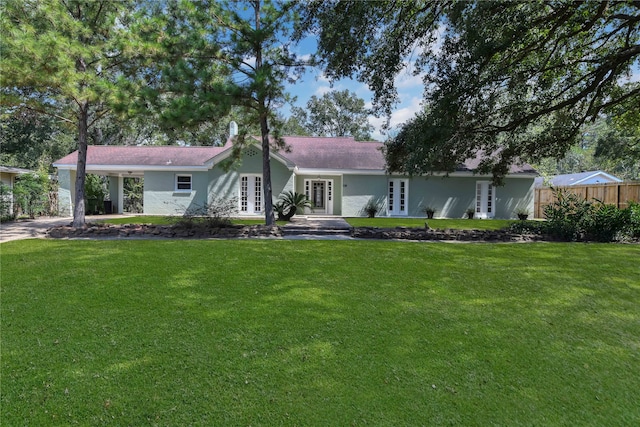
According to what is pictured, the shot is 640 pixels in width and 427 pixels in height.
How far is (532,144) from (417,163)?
4.74 m

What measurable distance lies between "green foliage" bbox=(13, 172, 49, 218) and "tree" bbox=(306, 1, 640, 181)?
1627cm

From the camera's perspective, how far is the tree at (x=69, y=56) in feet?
30.5

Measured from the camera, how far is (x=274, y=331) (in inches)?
159

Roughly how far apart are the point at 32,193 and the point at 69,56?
10573 millimetres

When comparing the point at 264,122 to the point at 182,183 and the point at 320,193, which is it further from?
the point at 182,183

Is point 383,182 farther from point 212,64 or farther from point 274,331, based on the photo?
point 274,331

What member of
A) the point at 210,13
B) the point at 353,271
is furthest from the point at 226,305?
the point at 210,13

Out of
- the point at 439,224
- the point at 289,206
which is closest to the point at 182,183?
the point at 289,206

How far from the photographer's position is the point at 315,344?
376 centimetres

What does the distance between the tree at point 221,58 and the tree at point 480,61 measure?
2.08m

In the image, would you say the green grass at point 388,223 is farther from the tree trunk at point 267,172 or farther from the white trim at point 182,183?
the white trim at point 182,183

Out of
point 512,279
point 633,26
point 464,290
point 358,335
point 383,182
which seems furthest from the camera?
point 383,182

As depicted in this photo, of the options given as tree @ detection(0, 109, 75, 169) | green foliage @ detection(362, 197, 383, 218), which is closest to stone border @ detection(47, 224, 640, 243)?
green foliage @ detection(362, 197, 383, 218)

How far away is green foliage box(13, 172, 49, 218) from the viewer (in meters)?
16.1
